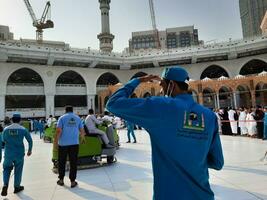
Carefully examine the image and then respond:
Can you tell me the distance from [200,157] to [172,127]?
26 centimetres

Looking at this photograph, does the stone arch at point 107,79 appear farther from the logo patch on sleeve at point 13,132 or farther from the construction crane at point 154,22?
the construction crane at point 154,22

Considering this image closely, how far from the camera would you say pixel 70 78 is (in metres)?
45.3

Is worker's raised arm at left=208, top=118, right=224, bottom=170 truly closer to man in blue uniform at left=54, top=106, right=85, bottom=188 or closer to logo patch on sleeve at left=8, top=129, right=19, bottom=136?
man in blue uniform at left=54, top=106, right=85, bottom=188

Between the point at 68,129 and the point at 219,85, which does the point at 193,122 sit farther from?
the point at 219,85

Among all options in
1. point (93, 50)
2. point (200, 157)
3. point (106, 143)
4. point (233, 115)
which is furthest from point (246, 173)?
point (93, 50)

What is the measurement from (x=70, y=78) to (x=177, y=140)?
44.9m

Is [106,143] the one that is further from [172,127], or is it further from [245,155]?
[172,127]

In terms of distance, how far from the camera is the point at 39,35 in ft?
233

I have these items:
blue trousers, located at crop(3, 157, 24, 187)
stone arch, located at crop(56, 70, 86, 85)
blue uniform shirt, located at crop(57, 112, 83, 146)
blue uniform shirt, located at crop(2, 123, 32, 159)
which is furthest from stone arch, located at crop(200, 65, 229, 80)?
blue trousers, located at crop(3, 157, 24, 187)

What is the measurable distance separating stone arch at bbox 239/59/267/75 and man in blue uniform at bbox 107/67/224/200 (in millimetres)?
44158

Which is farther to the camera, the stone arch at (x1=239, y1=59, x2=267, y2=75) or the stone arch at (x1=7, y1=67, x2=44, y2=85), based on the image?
the stone arch at (x1=239, y1=59, x2=267, y2=75)

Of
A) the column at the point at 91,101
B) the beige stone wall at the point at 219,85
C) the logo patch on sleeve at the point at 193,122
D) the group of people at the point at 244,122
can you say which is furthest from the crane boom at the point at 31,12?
the logo patch on sleeve at the point at 193,122

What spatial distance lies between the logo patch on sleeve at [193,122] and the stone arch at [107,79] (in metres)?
44.5

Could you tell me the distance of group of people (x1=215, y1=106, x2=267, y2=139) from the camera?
13.4 m
